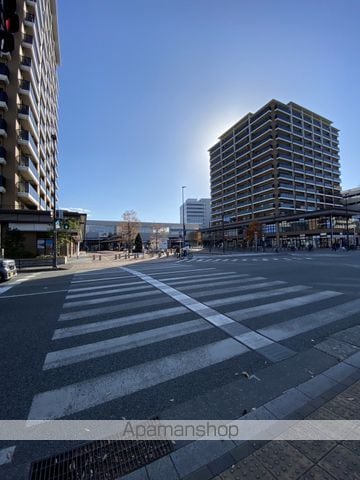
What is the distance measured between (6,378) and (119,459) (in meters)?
2.38

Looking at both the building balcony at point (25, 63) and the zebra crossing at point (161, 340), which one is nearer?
the zebra crossing at point (161, 340)

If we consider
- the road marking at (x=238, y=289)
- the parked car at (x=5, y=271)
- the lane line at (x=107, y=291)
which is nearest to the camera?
the road marking at (x=238, y=289)

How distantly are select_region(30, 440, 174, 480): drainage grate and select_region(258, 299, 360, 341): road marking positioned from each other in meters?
3.23

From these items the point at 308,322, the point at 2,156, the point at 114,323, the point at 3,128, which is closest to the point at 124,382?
the point at 114,323

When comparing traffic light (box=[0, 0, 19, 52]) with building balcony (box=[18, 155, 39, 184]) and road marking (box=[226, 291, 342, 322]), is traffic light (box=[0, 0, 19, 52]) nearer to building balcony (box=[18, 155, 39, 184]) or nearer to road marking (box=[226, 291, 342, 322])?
road marking (box=[226, 291, 342, 322])

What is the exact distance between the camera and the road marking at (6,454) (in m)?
2.12

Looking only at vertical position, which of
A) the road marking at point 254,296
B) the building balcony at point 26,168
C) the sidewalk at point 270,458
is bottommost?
the sidewalk at point 270,458

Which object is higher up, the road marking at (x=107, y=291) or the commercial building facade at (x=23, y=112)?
the commercial building facade at (x=23, y=112)

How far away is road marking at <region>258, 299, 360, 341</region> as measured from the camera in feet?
16.2

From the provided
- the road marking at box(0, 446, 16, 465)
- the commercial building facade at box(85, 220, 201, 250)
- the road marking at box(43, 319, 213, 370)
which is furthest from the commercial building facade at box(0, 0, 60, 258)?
the commercial building facade at box(85, 220, 201, 250)

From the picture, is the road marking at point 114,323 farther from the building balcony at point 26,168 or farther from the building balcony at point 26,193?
the building balcony at point 26,168

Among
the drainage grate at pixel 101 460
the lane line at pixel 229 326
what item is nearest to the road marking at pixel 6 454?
the drainage grate at pixel 101 460

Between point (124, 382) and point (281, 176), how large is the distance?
71.4m

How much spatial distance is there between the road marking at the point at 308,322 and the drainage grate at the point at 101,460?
3.23m
